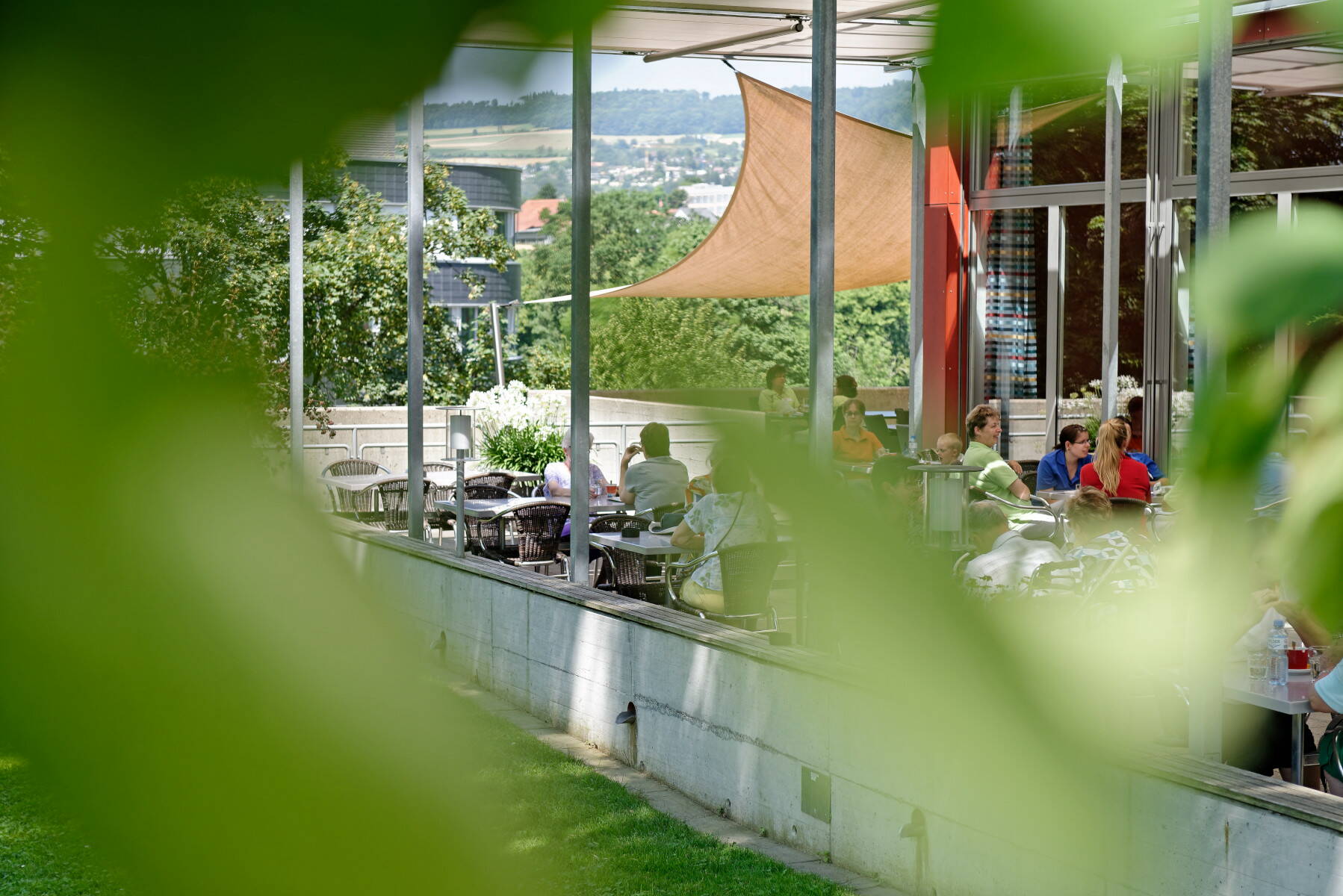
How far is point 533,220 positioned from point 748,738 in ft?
16.9

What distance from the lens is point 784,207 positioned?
75 centimetres

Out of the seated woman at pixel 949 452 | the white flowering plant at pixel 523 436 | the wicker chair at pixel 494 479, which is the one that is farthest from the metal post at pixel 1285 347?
the white flowering plant at pixel 523 436

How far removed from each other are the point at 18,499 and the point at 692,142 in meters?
0.17

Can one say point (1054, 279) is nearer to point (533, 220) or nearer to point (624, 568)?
point (533, 220)

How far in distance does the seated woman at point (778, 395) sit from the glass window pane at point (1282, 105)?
110mm

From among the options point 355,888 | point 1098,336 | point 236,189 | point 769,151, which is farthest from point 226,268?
point 1098,336

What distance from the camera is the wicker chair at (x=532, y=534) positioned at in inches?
349

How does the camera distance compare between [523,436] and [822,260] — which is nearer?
[822,260]

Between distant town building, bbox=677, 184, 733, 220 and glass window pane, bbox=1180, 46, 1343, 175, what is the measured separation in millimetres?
115

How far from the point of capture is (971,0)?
10.7 inches

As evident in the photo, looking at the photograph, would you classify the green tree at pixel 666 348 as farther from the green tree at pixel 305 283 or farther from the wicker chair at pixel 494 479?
the wicker chair at pixel 494 479

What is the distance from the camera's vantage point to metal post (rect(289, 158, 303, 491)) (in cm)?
34

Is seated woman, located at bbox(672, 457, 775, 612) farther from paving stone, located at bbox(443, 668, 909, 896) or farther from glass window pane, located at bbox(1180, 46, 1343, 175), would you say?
paving stone, located at bbox(443, 668, 909, 896)

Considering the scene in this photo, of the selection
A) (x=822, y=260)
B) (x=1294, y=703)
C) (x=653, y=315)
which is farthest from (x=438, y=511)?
(x=653, y=315)
